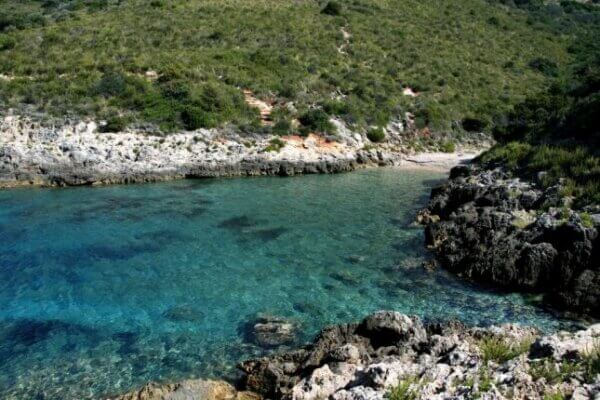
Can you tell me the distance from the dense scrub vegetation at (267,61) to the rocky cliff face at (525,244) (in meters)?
25.4

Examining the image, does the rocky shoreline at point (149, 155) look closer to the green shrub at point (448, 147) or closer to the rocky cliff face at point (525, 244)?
the green shrub at point (448, 147)

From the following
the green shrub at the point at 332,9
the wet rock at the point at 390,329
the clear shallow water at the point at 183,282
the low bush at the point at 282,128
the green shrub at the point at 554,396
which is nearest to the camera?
the green shrub at the point at 554,396

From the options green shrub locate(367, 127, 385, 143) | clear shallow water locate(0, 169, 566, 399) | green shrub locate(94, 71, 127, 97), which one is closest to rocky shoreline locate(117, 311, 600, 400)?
clear shallow water locate(0, 169, 566, 399)

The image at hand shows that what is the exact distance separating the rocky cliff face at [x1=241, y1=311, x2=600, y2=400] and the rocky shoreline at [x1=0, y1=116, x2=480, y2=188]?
26.8 meters

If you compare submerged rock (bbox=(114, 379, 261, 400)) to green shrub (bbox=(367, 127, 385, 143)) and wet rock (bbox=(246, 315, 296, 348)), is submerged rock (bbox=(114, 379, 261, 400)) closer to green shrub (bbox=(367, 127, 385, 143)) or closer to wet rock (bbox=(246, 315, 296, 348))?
wet rock (bbox=(246, 315, 296, 348))

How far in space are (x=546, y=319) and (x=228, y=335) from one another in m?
9.28

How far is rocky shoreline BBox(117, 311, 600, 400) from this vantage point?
7445 mm

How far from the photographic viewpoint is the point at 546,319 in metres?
13.5

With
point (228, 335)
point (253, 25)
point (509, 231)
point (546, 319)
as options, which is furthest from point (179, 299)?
point (253, 25)

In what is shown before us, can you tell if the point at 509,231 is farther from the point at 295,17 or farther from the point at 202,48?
the point at 295,17

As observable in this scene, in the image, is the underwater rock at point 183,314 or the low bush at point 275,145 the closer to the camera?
the underwater rock at point 183,314

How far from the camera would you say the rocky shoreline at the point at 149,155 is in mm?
33812

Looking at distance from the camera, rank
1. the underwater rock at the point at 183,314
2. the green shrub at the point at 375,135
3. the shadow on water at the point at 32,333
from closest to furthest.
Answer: the shadow on water at the point at 32,333
the underwater rock at the point at 183,314
the green shrub at the point at 375,135

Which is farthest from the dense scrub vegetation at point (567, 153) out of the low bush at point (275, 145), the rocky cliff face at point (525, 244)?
the low bush at point (275, 145)
